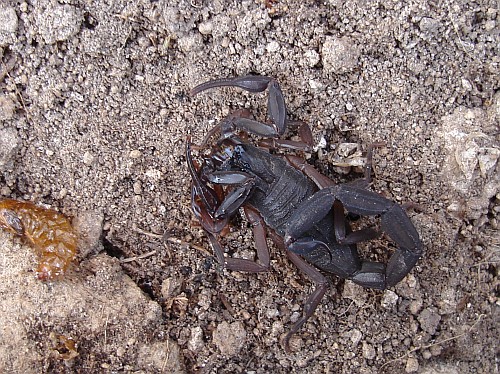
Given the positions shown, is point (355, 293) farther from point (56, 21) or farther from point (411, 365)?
point (56, 21)

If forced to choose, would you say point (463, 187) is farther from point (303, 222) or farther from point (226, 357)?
point (226, 357)


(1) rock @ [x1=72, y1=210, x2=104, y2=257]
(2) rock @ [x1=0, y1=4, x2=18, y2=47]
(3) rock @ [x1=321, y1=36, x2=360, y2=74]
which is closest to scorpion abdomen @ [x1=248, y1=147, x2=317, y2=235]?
(3) rock @ [x1=321, y1=36, x2=360, y2=74]

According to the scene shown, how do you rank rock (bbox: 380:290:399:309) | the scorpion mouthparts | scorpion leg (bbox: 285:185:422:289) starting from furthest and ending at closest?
rock (bbox: 380:290:399:309)
the scorpion mouthparts
scorpion leg (bbox: 285:185:422:289)

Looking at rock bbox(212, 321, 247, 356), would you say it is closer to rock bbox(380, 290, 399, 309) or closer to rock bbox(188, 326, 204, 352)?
rock bbox(188, 326, 204, 352)

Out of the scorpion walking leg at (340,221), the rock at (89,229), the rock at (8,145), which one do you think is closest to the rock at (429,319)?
the scorpion walking leg at (340,221)

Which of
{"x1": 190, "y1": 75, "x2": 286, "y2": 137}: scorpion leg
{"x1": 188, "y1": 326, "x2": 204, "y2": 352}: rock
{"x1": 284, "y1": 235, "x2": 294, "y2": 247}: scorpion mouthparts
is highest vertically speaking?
{"x1": 190, "y1": 75, "x2": 286, "y2": 137}: scorpion leg

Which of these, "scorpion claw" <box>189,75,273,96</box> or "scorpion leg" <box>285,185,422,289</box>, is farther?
"scorpion claw" <box>189,75,273,96</box>

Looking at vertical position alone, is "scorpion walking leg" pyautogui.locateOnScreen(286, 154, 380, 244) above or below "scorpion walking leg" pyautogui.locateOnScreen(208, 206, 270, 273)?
above
